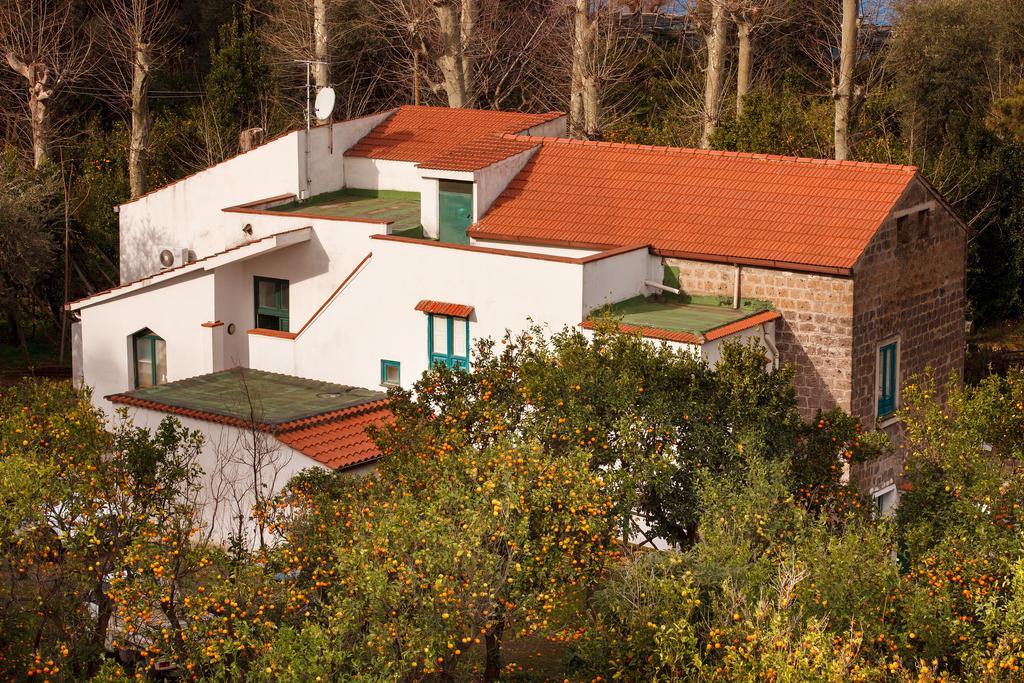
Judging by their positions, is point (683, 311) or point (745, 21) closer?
point (683, 311)

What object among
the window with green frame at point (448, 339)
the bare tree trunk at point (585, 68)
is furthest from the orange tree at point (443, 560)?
the bare tree trunk at point (585, 68)

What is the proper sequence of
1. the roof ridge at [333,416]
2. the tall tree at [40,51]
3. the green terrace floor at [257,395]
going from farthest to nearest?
the tall tree at [40,51], the green terrace floor at [257,395], the roof ridge at [333,416]

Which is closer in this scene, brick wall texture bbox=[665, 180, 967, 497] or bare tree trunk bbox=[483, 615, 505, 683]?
bare tree trunk bbox=[483, 615, 505, 683]

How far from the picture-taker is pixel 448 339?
26.5 meters

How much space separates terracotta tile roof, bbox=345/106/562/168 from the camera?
112 feet

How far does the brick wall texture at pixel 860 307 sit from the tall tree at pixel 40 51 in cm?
1941

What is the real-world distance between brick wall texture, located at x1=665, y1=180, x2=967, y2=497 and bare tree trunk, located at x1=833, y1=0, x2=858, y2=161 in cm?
429

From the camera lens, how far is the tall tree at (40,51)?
128ft

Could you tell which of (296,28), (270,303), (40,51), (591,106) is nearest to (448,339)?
(270,303)

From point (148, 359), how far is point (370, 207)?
5637 mm

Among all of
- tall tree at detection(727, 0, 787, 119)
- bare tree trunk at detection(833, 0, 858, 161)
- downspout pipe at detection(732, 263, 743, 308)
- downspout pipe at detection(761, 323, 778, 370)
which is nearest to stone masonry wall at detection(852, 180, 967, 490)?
downspout pipe at detection(761, 323, 778, 370)

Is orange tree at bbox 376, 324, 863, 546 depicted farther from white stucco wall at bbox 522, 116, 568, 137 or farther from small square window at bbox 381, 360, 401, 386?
white stucco wall at bbox 522, 116, 568, 137

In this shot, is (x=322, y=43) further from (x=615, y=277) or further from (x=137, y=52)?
Result: (x=615, y=277)

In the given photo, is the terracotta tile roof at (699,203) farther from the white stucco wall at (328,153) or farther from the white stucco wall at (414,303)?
the white stucco wall at (328,153)
